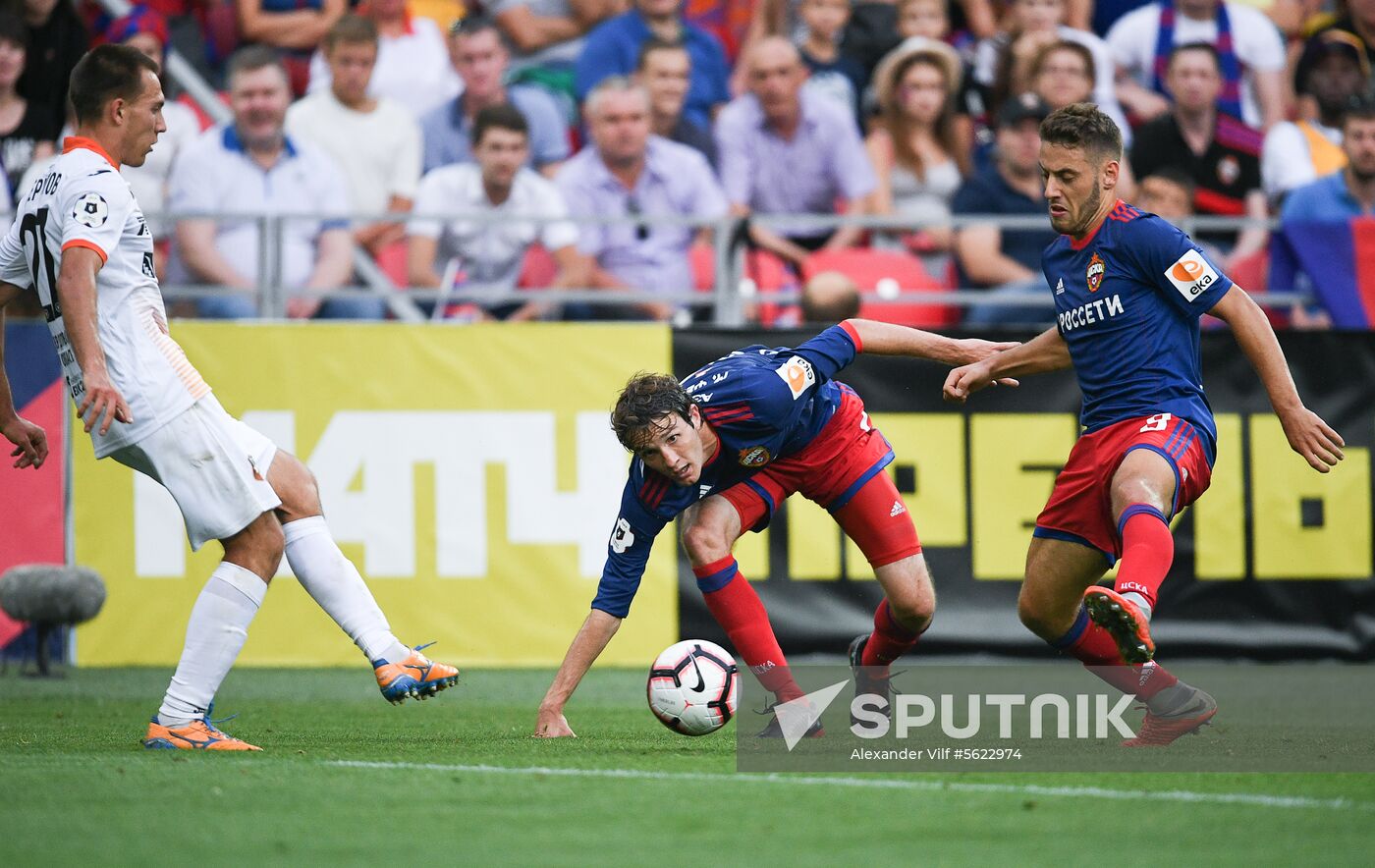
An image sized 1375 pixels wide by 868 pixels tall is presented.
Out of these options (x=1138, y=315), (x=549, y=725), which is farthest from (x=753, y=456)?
(x=1138, y=315)

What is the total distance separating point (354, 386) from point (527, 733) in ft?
13.6

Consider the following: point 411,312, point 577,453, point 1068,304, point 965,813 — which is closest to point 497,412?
point 577,453

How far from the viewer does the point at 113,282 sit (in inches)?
229

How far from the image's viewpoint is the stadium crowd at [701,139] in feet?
36.0

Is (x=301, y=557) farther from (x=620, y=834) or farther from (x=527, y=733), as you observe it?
(x=620, y=834)

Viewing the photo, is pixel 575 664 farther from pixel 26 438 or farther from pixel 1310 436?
pixel 1310 436

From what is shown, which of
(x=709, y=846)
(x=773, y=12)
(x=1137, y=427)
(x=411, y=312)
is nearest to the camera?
(x=709, y=846)

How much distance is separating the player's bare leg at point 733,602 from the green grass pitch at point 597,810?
45cm

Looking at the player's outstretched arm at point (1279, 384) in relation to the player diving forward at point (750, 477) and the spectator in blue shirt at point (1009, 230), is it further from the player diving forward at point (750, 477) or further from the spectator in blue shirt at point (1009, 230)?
the spectator in blue shirt at point (1009, 230)

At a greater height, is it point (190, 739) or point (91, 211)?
point (91, 211)

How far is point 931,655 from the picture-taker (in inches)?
409

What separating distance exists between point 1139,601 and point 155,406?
3282mm

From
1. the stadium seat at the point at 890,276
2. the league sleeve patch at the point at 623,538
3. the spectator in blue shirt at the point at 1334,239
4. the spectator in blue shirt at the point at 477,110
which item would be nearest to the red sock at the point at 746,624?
the league sleeve patch at the point at 623,538

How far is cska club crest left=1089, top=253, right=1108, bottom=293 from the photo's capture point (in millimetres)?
6160
